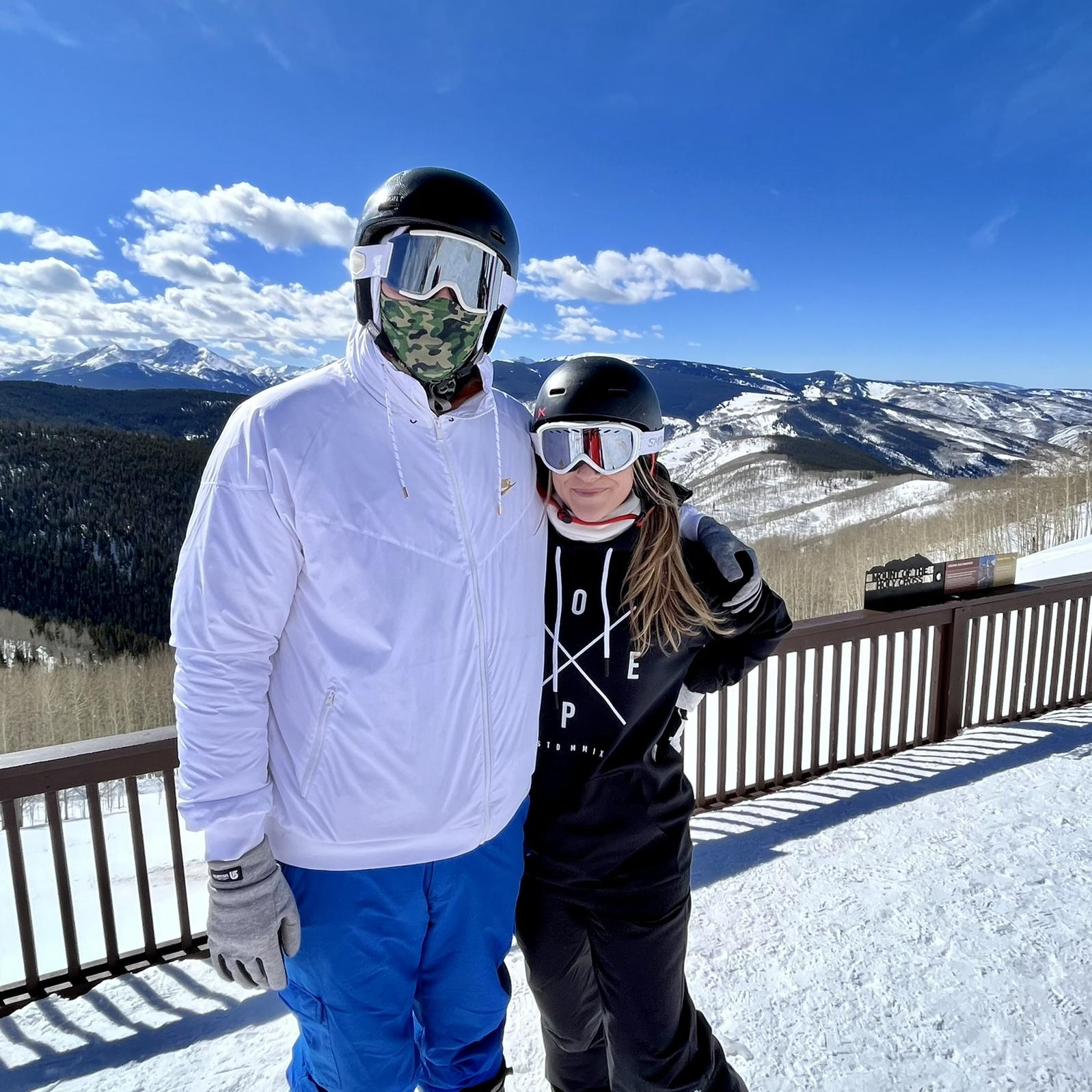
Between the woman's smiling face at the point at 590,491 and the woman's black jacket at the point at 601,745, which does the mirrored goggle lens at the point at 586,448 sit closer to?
the woman's smiling face at the point at 590,491

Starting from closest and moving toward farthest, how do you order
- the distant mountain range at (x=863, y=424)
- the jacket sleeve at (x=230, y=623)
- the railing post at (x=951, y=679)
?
1. the jacket sleeve at (x=230, y=623)
2. the railing post at (x=951, y=679)
3. the distant mountain range at (x=863, y=424)

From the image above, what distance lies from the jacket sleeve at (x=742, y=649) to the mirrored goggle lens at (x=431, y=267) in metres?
0.95

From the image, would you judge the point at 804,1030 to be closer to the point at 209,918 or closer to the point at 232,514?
the point at 209,918

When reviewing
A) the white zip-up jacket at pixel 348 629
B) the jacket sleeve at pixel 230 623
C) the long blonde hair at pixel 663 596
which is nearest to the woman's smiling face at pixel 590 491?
the long blonde hair at pixel 663 596

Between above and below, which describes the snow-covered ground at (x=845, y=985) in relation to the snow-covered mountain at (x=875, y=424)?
below

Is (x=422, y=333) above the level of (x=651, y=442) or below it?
above

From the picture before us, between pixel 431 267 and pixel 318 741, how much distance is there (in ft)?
2.94

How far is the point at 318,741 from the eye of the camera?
1.26 meters

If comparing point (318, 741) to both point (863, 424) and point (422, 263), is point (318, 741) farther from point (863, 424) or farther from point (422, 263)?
point (863, 424)

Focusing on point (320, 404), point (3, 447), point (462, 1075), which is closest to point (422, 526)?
point (320, 404)

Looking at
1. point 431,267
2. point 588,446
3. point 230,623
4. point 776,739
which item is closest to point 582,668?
point 588,446

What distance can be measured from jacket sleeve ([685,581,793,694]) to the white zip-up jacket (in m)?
0.53

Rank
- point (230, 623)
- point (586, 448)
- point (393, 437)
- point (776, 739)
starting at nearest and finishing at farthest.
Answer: point (230, 623), point (393, 437), point (586, 448), point (776, 739)

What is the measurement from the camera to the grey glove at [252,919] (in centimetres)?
121
